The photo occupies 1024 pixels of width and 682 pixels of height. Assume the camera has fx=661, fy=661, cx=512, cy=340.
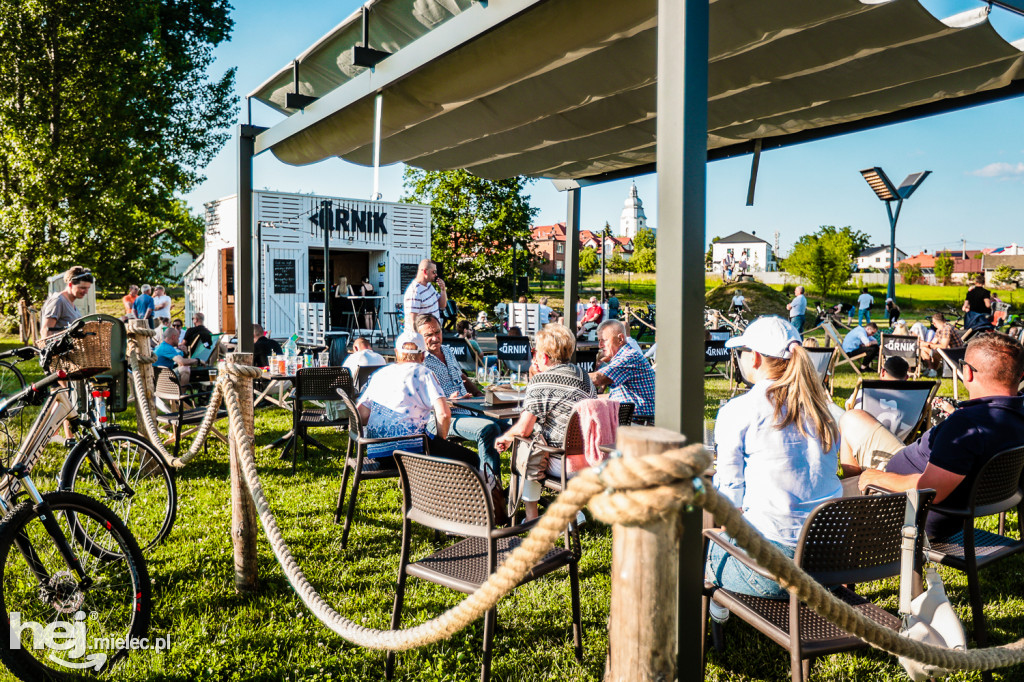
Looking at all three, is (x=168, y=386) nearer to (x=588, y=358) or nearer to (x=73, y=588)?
(x=73, y=588)

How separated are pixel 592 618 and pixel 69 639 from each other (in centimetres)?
226

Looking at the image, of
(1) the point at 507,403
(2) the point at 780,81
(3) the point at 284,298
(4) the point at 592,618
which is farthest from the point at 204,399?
(3) the point at 284,298

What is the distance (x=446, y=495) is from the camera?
2717 millimetres

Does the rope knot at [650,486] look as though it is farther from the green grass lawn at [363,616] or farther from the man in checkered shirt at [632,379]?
the man in checkered shirt at [632,379]

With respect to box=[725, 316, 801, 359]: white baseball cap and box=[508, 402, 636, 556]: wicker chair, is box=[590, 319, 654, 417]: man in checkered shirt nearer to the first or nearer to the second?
box=[508, 402, 636, 556]: wicker chair

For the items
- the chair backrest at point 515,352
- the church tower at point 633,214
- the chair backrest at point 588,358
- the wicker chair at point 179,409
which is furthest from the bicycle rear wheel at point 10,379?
the church tower at point 633,214

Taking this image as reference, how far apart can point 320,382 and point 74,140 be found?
1508 centimetres

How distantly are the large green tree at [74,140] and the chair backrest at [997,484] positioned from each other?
1850cm

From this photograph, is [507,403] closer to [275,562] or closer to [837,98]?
[275,562]

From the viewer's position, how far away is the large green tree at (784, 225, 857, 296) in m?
52.1

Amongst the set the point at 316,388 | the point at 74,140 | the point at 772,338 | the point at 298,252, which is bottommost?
the point at 316,388

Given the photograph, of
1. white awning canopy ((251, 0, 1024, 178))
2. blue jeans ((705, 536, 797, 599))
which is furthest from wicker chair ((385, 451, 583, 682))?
white awning canopy ((251, 0, 1024, 178))

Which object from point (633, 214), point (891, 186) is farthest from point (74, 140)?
point (633, 214)

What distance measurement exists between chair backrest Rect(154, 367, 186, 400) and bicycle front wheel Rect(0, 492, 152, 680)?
339 centimetres
